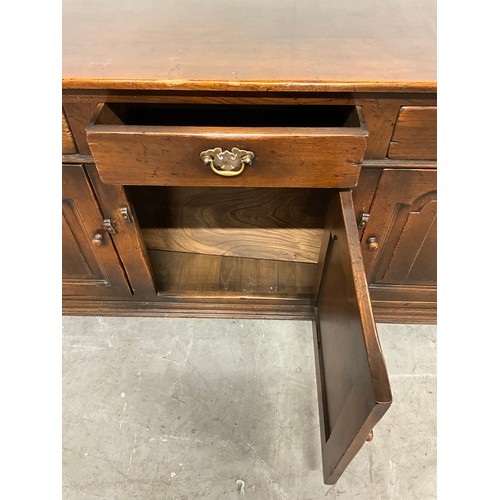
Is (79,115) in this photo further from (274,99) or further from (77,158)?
(274,99)

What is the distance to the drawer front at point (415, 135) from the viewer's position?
0.57 metres

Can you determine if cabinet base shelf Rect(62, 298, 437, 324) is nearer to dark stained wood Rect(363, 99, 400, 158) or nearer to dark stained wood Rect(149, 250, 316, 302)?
dark stained wood Rect(149, 250, 316, 302)

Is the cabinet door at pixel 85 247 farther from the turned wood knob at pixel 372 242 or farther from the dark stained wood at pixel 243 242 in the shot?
the turned wood knob at pixel 372 242

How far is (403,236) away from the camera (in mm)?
755

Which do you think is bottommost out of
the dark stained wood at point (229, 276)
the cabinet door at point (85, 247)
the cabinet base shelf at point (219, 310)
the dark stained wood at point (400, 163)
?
the cabinet base shelf at point (219, 310)

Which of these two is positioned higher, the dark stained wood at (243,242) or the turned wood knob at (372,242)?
the turned wood knob at (372,242)

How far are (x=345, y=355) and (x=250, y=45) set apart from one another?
45 centimetres

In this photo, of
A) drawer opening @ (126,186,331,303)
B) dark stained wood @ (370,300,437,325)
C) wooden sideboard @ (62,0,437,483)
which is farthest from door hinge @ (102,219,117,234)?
dark stained wood @ (370,300,437,325)

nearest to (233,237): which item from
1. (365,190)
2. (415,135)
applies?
(365,190)

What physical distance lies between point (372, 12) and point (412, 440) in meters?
0.77

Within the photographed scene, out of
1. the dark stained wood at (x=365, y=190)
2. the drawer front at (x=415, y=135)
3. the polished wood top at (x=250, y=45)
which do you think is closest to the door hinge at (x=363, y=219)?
the dark stained wood at (x=365, y=190)

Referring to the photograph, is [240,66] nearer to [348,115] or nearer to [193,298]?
[348,115]

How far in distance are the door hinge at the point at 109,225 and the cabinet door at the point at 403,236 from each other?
436 mm

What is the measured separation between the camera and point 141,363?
3.06 feet
